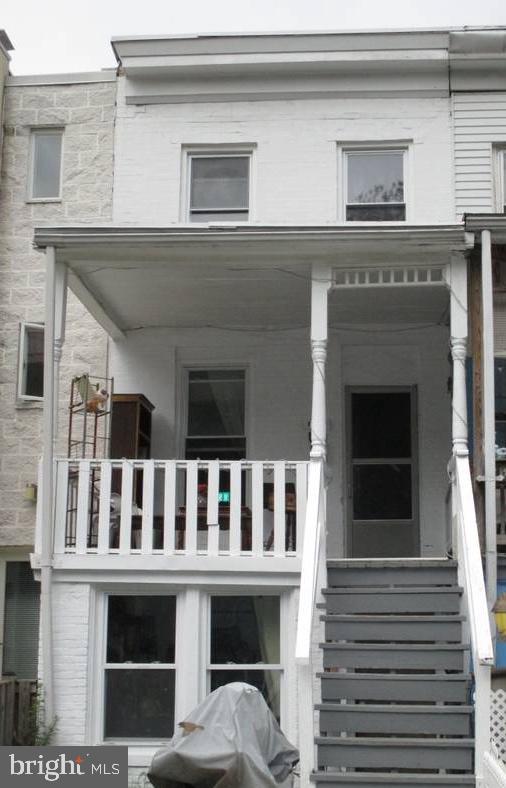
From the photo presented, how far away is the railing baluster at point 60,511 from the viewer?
33.5 feet

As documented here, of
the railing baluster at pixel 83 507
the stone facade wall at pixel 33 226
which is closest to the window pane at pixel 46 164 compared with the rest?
the stone facade wall at pixel 33 226

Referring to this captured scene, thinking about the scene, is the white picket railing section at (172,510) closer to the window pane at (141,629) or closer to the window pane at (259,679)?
the window pane at (141,629)

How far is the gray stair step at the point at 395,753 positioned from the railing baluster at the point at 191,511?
8.62 feet

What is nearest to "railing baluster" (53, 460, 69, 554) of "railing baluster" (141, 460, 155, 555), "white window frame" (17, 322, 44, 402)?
"railing baluster" (141, 460, 155, 555)

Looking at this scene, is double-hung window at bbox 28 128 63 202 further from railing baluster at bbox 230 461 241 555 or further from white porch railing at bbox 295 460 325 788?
white porch railing at bbox 295 460 325 788

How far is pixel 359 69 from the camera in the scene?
1328cm

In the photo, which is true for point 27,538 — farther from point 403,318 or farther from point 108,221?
point 403,318

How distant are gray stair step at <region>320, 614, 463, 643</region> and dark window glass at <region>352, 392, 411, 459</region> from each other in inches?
154

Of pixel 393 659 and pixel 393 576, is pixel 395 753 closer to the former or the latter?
pixel 393 659

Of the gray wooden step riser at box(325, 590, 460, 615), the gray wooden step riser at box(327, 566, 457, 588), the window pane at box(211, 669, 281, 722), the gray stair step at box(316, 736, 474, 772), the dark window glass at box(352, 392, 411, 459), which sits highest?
the dark window glass at box(352, 392, 411, 459)

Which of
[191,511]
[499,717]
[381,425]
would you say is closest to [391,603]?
[499,717]

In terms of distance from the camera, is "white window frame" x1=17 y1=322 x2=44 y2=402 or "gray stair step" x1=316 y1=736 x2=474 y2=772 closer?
"gray stair step" x1=316 y1=736 x2=474 y2=772

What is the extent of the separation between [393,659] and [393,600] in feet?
2.25

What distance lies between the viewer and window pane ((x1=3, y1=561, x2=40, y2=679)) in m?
12.9
